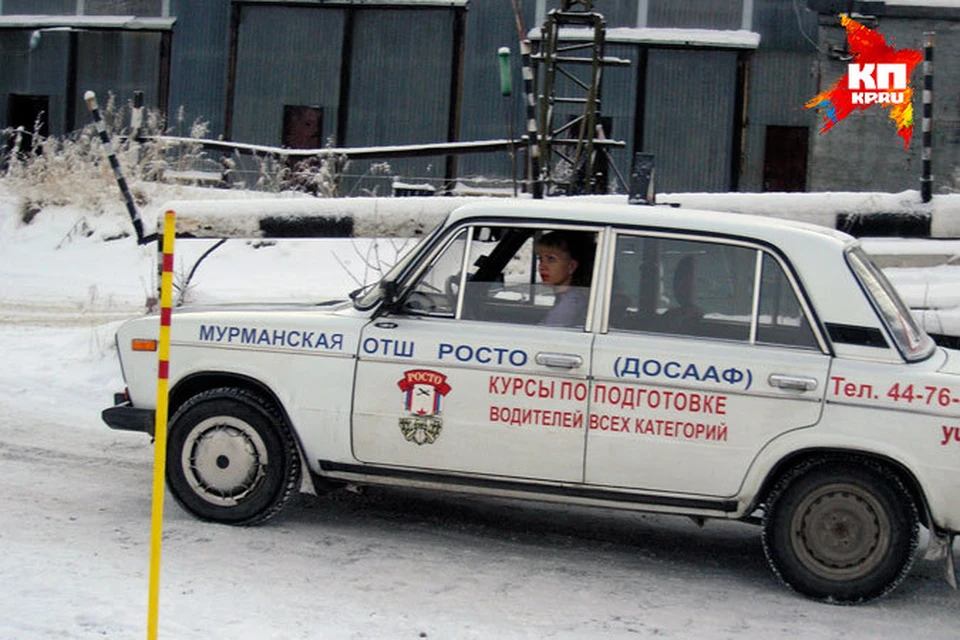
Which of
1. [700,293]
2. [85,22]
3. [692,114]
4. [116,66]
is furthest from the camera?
[85,22]

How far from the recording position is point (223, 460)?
269 inches

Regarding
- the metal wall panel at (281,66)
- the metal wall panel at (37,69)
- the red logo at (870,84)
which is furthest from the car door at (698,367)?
the metal wall panel at (37,69)

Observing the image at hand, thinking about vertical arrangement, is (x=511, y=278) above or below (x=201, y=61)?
below

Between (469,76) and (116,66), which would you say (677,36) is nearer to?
(469,76)

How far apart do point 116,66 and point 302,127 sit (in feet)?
15.5

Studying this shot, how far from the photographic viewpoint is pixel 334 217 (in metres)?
9.55

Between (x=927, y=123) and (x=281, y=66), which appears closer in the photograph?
(x=927, y=123)

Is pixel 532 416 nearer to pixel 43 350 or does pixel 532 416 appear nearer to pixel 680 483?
pixel 680 483

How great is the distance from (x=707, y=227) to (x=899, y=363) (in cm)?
107

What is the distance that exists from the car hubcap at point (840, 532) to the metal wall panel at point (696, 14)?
71.2 feet

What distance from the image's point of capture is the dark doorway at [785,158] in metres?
26.5

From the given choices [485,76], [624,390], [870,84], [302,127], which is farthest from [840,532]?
[302,127]

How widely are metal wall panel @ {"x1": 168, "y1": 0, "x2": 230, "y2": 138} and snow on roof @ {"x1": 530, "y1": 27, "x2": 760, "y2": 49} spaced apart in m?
7.03

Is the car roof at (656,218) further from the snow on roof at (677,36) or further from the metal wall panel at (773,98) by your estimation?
the metal wall panel at (773,98)
